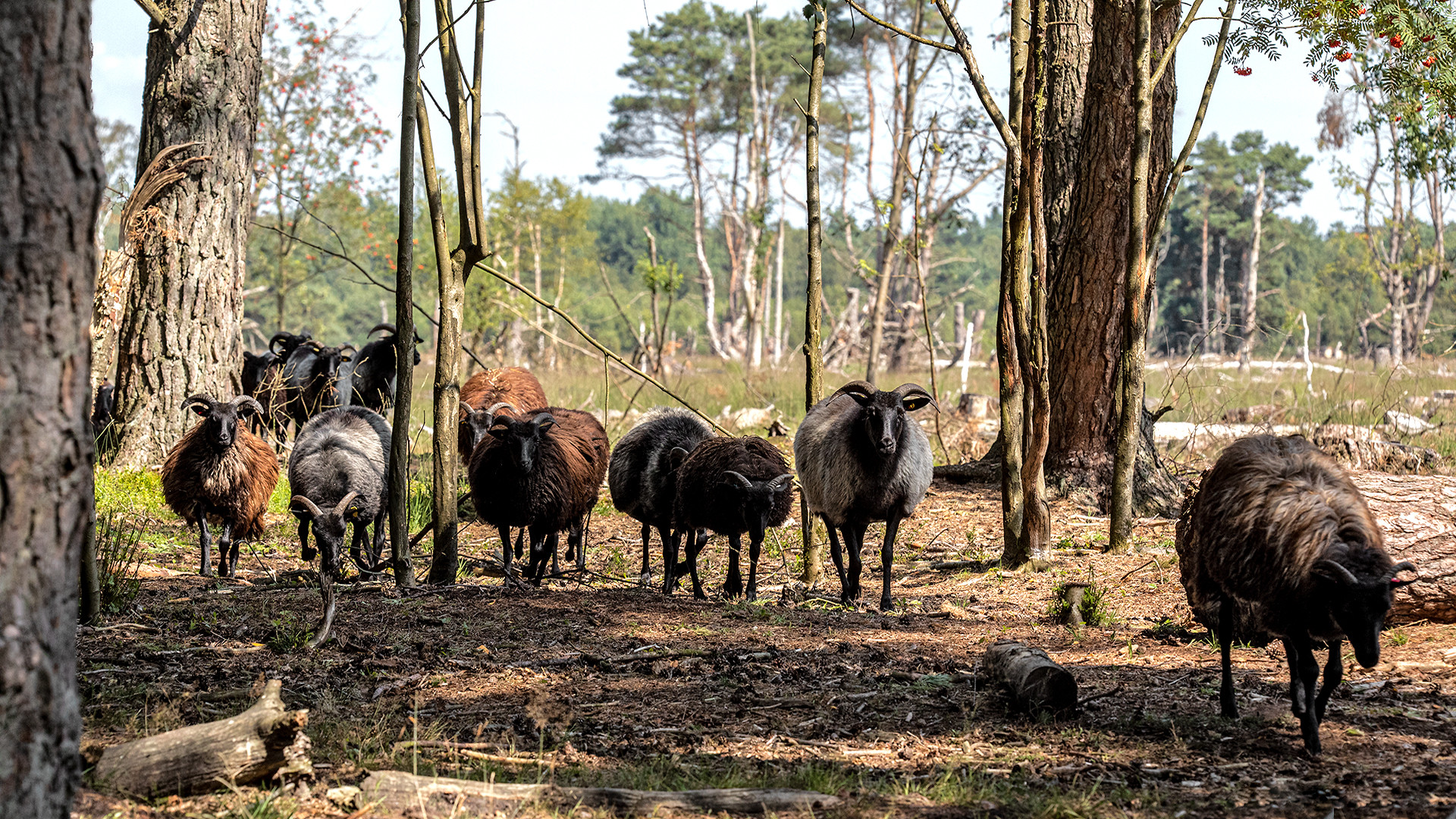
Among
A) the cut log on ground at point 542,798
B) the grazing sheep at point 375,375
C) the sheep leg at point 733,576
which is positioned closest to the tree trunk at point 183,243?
the grazing sheep at point 375,375

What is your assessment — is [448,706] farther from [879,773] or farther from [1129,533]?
[1129,533]

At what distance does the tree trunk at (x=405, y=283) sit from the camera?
6.34 metres

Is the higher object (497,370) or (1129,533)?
(497,370)

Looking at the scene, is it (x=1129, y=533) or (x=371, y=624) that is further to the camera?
(x=1129, y=533)

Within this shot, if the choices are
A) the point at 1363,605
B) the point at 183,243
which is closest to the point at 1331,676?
the point at 1363,605

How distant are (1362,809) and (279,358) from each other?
12.4 metres

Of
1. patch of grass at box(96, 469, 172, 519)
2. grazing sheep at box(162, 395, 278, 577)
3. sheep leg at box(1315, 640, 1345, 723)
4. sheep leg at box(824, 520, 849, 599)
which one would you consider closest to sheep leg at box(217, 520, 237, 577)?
grazing sheep at box(162, 395, 278, 577)

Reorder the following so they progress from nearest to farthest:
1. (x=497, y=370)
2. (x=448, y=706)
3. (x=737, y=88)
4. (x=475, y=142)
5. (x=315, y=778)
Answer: (x=315, y=778) → (x=448, y=706) → (x=475, y=142) → (x=497, y=370) → (x=737, y=88)

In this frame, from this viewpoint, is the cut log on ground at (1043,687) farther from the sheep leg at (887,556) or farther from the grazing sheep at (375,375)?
the grazing sheep at (375,375)

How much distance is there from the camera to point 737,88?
1704 inches

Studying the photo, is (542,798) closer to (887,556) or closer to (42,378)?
(42,378)

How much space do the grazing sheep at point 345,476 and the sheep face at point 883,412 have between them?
12.3 feet

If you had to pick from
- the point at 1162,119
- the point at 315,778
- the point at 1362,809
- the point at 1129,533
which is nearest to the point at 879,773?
the point at 1362,809

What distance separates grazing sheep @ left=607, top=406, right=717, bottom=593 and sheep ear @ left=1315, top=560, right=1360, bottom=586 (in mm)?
4989
